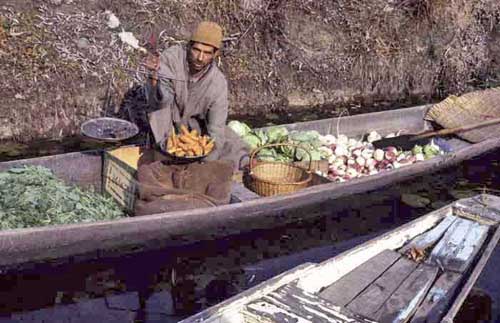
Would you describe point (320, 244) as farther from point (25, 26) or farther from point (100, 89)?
point (25, 26)

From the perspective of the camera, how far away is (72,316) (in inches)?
216

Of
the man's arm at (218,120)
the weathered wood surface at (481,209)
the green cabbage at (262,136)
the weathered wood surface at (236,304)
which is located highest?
the man's arm at (218,120)

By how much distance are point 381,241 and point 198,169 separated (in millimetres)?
1908

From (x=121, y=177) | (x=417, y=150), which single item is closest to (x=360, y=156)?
(x=417, y=150)

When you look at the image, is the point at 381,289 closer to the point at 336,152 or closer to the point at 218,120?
the point at 218,120

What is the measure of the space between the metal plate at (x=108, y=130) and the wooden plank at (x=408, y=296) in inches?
117

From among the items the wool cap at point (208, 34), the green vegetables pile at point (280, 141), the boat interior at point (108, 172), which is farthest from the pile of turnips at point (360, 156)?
the wool cap at point (208, 34)

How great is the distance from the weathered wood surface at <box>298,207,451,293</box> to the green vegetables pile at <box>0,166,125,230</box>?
228 cm

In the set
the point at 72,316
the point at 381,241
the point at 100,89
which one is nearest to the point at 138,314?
the point at 72,316

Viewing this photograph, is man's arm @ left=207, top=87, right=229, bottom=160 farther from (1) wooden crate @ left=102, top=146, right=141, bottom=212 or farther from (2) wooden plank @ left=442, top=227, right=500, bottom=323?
(2) wooden plank @ left=442, top=227, right=500, bottom=323

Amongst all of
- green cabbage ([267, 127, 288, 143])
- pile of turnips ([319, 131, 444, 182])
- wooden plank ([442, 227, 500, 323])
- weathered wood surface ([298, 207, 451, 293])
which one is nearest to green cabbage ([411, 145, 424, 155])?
pile of turnips ([319, 131, 444, 182])

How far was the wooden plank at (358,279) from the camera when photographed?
4734 millimetres

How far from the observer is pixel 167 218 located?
590 centimetres

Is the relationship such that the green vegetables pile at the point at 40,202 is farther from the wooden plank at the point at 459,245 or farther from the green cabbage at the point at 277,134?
the wooden plank at the point at 459,245
